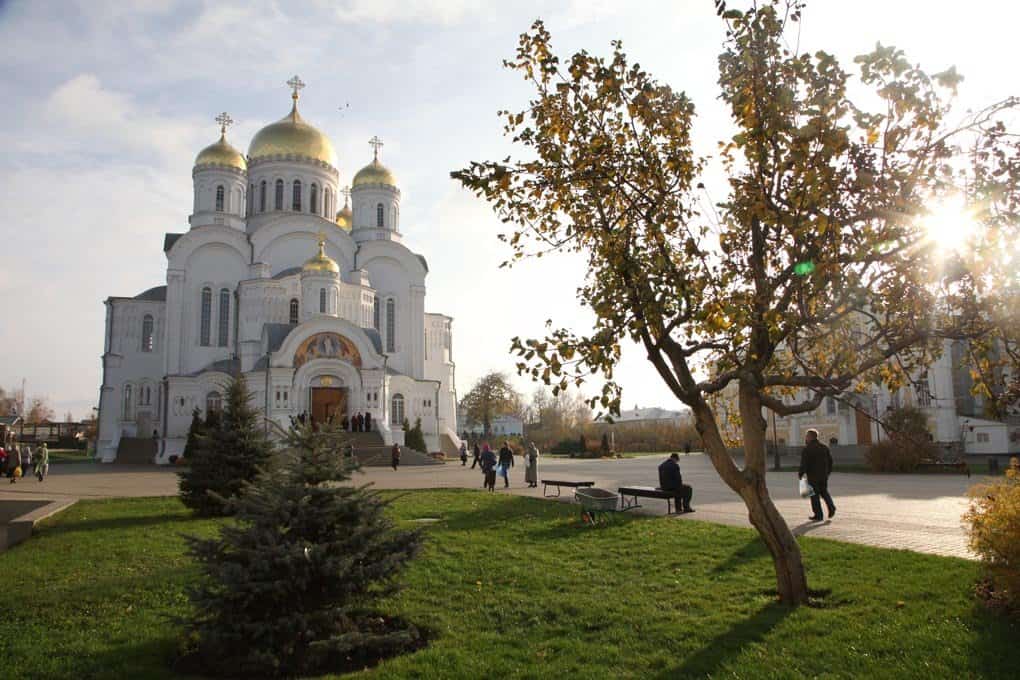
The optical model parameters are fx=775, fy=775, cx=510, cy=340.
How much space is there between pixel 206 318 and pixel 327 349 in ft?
29.2

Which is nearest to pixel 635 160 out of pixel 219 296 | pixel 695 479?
pixel 695 479

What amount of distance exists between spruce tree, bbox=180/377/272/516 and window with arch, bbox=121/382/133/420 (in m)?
31.6

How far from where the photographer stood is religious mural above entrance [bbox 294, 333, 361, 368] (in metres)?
37.2

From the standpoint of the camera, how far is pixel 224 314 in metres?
42.2

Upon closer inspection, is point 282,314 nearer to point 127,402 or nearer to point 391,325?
point 391,325

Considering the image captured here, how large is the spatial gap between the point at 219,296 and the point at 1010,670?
4181cm

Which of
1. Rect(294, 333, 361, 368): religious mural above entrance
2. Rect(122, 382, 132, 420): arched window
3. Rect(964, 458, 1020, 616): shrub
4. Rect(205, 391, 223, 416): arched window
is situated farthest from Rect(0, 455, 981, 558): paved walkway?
Rect(122, 382, 132, 420): arched window

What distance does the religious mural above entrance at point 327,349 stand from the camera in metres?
37.2

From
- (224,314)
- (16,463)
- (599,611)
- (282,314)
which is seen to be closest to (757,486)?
(599,611)

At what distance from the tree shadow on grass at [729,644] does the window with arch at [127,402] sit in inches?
1675

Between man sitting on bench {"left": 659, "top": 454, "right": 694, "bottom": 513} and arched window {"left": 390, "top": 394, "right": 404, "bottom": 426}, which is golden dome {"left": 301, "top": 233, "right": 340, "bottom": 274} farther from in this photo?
man sitting on bench {"left": 659, "top": 454, "right": 694, "bottom": 513}

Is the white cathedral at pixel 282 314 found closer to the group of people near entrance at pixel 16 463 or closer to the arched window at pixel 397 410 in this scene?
the arched window at pixel 397 410

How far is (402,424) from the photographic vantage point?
40.8 meters

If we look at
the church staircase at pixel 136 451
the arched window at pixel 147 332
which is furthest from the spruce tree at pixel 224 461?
the arched window at pixel 147 332
